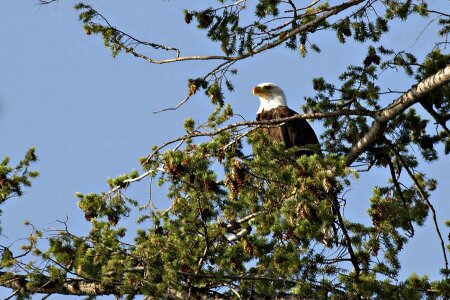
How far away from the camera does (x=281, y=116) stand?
994cm

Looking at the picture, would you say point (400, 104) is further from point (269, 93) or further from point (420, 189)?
point (269, 93)

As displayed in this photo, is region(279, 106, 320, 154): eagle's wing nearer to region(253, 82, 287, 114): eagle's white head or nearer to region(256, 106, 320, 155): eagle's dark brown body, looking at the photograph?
region(256, 106, 320, 155): eagle's dark brown body

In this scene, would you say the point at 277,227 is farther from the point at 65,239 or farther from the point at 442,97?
the point at 442,97

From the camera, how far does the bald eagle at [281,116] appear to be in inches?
381

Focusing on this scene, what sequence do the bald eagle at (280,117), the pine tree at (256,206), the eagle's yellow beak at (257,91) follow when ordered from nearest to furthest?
the pine tree at (256,206) → the bald eagle at (280,117) → the eagle's yellow beak at (257,91)

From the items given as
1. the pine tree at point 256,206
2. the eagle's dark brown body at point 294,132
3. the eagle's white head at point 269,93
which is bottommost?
the pine tree at point 256,206

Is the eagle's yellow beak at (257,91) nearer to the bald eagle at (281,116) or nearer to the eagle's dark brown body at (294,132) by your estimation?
the bald eagle at (281,116)

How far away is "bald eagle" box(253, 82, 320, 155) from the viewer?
9688 millimetres

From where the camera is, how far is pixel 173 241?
6.08 m

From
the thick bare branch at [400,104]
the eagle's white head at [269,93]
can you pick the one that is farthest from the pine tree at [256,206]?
the eagle's white head at [269,93]

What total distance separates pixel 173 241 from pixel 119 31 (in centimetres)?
192

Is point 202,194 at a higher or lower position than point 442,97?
lower

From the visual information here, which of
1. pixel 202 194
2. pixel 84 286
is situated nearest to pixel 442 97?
pixel 202 194

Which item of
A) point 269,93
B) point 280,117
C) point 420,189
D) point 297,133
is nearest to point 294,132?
point 297,133
